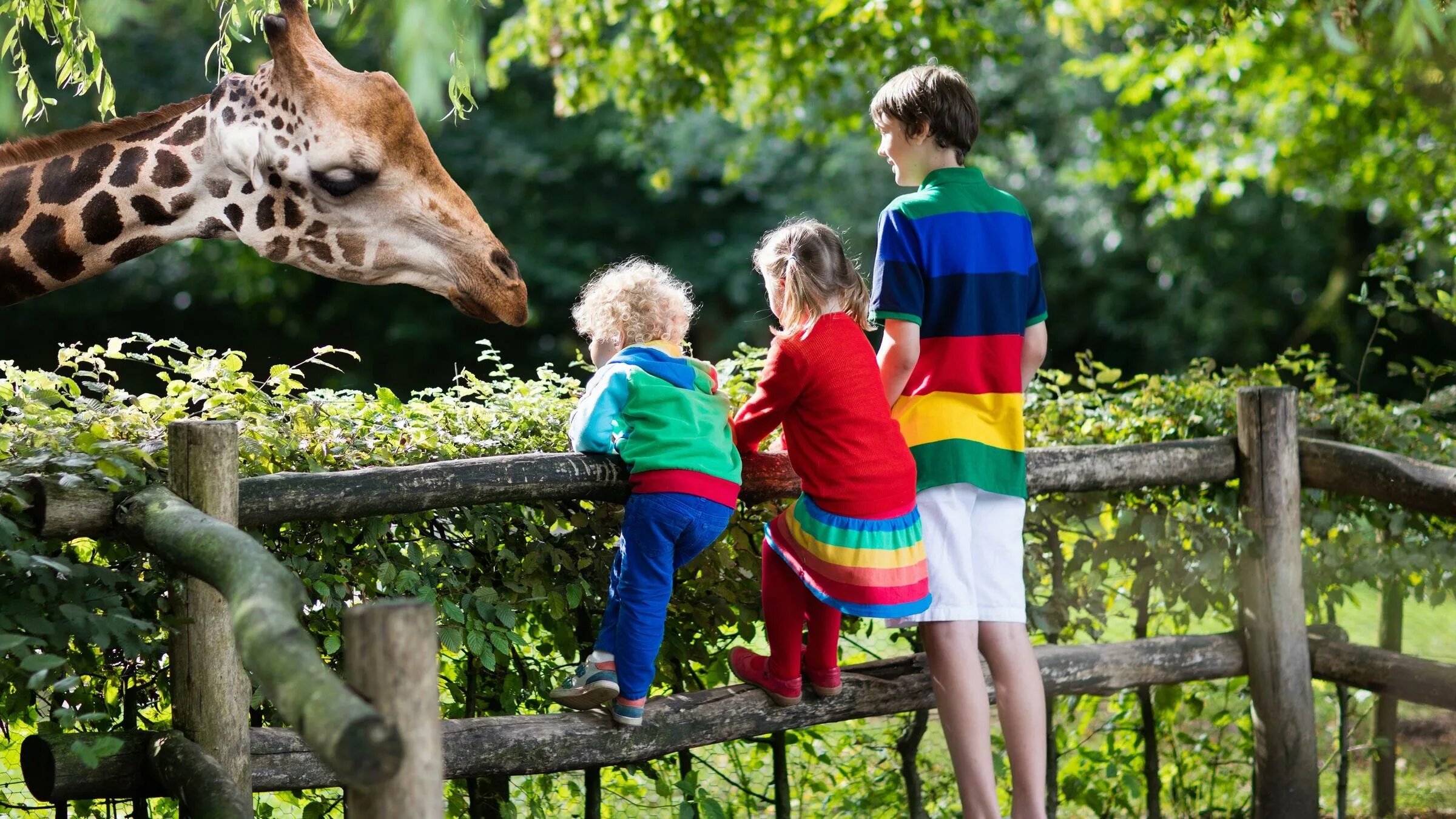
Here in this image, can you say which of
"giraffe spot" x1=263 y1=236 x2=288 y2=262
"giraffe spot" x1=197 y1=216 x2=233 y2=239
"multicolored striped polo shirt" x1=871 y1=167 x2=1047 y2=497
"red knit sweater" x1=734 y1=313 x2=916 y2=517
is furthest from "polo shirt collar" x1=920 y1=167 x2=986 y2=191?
"giraffe spot" x1=197 y1=216 x2=233 y2=239

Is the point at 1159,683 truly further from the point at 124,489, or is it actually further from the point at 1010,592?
the point at 124,489

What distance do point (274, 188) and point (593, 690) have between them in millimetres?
1646

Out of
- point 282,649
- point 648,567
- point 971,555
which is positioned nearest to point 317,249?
point 648,567

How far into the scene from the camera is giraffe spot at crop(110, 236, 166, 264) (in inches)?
143

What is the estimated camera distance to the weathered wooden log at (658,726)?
9.05ft

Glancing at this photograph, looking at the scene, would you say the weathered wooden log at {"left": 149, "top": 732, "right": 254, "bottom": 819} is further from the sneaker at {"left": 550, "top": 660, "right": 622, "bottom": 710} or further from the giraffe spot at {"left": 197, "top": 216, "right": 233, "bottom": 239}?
the giraffe spot at {"left": 197, "top": 216, "right": 233, "bottom": 239}

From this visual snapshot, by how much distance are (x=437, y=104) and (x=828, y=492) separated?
4.36 feet

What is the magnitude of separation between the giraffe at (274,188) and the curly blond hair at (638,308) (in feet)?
1.69

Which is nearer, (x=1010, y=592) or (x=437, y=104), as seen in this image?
(x=437, y=104)

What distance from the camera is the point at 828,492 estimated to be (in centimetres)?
301

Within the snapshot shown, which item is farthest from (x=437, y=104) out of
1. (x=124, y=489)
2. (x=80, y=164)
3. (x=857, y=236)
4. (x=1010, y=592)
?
(x=857, y=236)

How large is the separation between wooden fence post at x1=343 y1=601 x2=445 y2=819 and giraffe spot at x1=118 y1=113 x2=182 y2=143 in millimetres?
2453

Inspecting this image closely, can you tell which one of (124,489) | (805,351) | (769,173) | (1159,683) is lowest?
(1159,683)

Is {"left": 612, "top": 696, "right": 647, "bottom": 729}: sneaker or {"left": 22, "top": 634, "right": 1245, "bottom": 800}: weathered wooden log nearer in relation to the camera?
{"left": 22, "top": 634, "right": 1245, "bottom": 800}: weathered wooden log
